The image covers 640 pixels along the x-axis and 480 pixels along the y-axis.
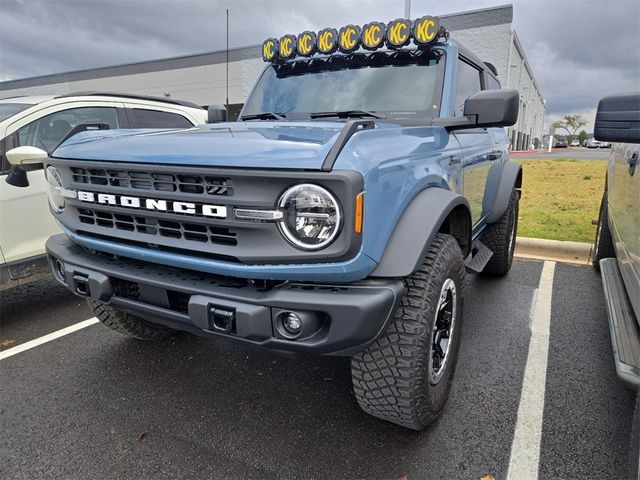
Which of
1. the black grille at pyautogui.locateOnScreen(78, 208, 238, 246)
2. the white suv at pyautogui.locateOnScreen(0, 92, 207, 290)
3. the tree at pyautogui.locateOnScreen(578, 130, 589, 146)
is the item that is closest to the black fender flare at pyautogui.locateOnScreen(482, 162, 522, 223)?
the black grille at pyautogui.locateOnScreen(78, 208, 238, 246)

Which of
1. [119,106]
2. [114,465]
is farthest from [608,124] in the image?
[119,106]

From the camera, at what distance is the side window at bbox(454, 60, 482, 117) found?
292 cm

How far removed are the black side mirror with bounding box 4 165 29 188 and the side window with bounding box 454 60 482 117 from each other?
10.6 feet

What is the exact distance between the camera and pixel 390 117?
2.66 m

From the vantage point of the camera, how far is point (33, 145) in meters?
3.69

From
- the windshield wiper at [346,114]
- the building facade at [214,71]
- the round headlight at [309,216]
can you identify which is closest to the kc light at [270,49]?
the windshield wiper at [346,114]

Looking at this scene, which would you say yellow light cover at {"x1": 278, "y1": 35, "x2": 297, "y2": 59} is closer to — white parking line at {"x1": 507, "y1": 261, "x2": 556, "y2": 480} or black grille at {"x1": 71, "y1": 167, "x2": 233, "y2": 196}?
black grille at {"x1": 71, "y1": 167, "x2": 233, "y2": 196}

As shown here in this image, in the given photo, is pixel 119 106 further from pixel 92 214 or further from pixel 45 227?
pixel 92 214

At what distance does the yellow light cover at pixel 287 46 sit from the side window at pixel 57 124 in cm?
207

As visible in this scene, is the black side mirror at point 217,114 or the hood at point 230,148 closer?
the hood at point 230,148

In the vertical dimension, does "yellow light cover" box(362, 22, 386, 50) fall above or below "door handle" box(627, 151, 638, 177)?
above

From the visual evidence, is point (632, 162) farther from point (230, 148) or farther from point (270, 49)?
point (270, 49)

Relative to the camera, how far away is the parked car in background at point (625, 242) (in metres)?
1.66

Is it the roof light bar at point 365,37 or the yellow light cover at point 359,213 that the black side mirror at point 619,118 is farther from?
the roof light bar at point 365,37
